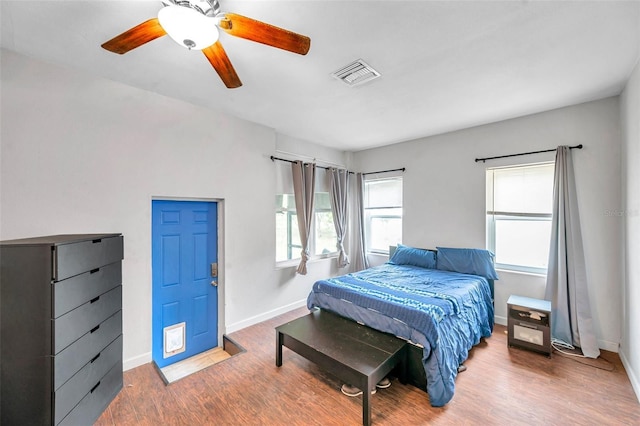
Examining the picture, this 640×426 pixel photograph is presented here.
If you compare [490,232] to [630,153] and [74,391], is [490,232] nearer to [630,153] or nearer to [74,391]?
[630,153]

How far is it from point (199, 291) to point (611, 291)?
4.64 meters

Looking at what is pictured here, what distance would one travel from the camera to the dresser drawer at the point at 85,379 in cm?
151

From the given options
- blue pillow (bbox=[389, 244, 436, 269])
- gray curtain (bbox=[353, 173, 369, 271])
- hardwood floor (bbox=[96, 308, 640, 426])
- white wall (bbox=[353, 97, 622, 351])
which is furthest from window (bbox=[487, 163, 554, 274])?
gray curtain (bbox=[353, 173, 369, 271])

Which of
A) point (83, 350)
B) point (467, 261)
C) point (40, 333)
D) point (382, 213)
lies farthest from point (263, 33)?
point (382, 213)

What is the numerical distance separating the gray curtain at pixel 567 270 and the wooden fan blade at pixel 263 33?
10.9 feet

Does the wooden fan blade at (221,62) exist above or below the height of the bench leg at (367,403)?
above

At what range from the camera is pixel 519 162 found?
132 inches

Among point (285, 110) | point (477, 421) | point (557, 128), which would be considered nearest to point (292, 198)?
point (285, 110)

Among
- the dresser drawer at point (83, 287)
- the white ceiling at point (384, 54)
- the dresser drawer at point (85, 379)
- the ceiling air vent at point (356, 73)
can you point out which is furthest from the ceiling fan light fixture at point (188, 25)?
the dresser drawer at point (85, 379)

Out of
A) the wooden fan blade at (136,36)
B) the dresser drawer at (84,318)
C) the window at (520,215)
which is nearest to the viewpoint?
the wooden fan blade at (136,36)

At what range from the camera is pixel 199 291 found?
3090 mm

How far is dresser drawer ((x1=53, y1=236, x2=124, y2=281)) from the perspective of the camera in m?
1.51

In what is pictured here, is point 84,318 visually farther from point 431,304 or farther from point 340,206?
point 340,206

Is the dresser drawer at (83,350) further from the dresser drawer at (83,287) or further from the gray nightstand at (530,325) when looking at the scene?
the gray nightstand at (530,325)
